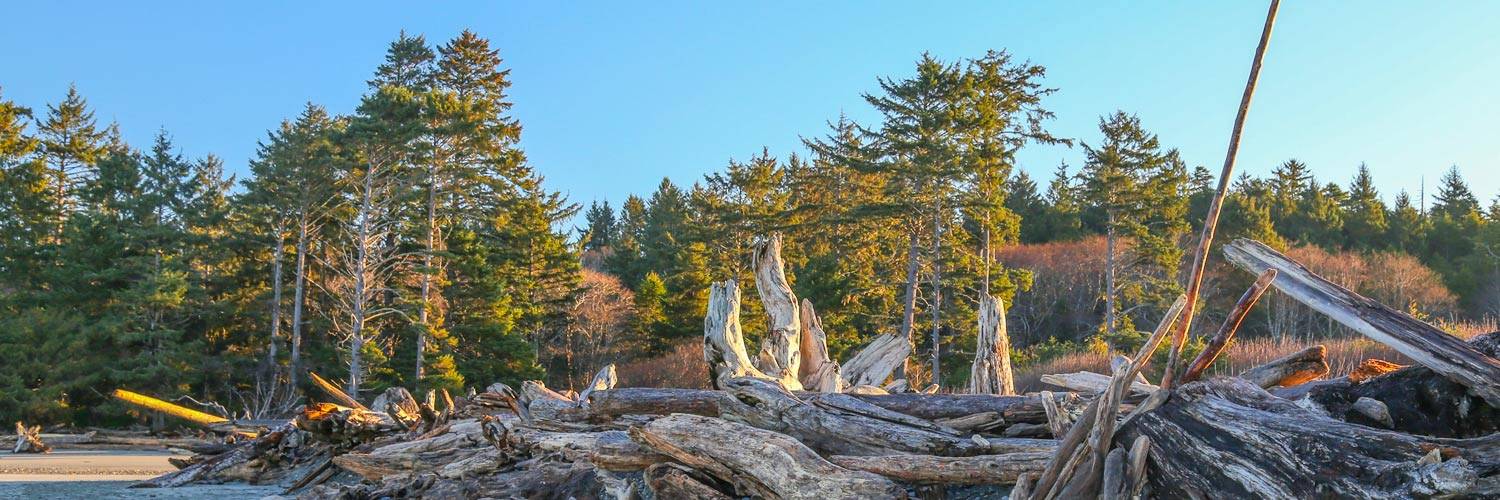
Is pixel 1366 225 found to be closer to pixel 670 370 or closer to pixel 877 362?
pixel 670 370

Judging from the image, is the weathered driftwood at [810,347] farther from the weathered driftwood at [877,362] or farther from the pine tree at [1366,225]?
the pine tree at [1366,225]

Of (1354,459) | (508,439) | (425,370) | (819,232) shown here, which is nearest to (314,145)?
(425,370)

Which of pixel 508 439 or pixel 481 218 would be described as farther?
pixel 481 218

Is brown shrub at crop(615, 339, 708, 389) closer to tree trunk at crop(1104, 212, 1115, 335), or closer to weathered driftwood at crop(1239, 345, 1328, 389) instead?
tree trunk at crop(1104, 212, 1115, 335)

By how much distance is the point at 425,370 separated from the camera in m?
27.8

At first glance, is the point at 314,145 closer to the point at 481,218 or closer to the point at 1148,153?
the point at 481,218

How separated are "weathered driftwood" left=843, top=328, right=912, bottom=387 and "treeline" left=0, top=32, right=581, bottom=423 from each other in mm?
20298

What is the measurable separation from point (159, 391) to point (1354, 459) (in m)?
30.7

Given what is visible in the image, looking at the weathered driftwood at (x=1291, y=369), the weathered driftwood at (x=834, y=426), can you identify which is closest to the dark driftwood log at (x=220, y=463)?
the weathered driftwood at (x=834, y=426)

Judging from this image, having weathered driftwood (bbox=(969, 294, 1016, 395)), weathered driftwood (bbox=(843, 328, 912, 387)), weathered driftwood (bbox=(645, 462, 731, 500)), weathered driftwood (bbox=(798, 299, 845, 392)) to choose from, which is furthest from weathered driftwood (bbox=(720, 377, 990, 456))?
weathered driftwood (bbox=(843, 328, 912, 387))

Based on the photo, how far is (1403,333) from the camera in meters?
3.31

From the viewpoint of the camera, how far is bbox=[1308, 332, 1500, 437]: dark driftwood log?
131 inches

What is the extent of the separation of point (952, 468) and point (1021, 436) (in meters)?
0.63

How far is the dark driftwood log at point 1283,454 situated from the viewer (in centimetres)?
255
